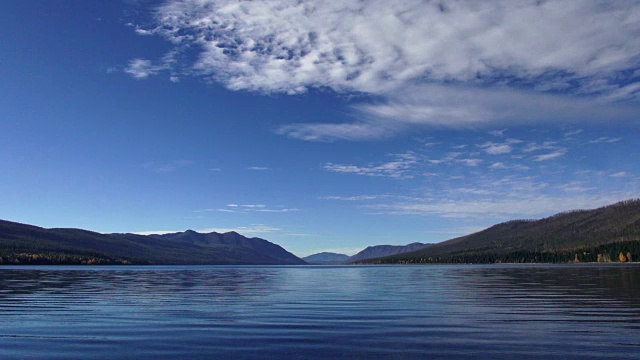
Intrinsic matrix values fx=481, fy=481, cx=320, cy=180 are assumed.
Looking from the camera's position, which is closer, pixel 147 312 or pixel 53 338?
pixel 53 338

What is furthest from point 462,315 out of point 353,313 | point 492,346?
point 492,346

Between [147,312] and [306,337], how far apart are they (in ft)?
57.2

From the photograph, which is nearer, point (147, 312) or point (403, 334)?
point (403, 334)

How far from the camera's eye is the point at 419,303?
1709 inches

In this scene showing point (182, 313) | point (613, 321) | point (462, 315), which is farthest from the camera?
point (182, 313)

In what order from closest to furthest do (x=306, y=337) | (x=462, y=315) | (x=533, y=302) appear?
(x=306, y=337) < (x=462, y=315) < (x=533, y=302)

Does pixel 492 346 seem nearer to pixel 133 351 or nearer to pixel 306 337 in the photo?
pixel 306 337

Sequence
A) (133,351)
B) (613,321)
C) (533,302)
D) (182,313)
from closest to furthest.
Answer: (133,351), (613,321), (182,313), (533,302)

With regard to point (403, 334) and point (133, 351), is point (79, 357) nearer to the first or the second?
point (133, 351)

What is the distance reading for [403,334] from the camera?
25.8 m

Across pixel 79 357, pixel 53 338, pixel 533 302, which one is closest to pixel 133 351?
pixel 79 357

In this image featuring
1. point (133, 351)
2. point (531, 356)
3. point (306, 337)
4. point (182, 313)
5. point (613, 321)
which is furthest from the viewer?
point (182, 313)

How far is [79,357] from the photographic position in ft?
67.8

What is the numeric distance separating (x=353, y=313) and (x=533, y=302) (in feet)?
57.6
